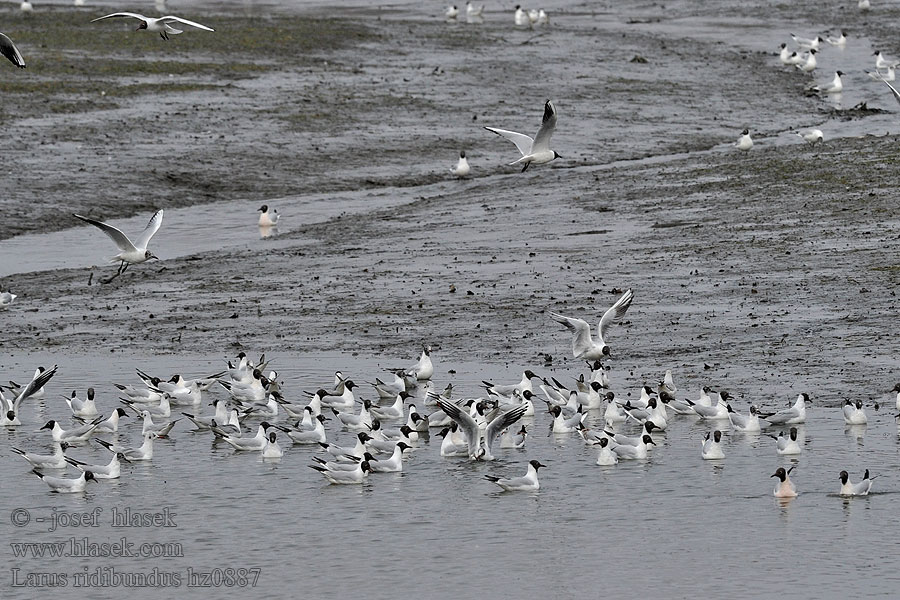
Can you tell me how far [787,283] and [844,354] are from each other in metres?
3.02

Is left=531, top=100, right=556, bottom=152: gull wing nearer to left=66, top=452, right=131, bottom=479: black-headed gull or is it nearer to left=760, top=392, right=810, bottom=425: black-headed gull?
left=760, top=392, right=810, bottom=425: black-headed gull

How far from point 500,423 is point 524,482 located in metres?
0.95

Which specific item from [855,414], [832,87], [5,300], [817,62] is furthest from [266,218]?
[817,62]

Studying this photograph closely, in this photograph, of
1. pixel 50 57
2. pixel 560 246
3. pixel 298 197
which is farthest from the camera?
pixel 50 57

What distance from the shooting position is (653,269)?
21.6 m

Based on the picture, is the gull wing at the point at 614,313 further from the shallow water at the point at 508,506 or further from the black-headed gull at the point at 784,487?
the black-headed gull at the point at 784,487

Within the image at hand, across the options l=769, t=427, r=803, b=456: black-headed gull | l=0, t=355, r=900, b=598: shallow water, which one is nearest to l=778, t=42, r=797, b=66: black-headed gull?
l=0, t=355, r=900, b=598: shallow water

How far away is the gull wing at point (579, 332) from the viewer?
17.2 metres

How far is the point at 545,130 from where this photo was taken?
21.5m

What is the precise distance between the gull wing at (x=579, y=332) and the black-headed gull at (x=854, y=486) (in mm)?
4545

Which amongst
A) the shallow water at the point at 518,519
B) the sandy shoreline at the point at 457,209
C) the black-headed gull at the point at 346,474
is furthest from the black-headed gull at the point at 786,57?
the black-headed gull at the point at 346,474

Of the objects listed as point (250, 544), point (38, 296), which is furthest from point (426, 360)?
point (38, 296)

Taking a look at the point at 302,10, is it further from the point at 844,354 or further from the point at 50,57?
the point at 844,354

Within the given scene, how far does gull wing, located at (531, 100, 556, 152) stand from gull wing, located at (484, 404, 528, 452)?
6284 mm
